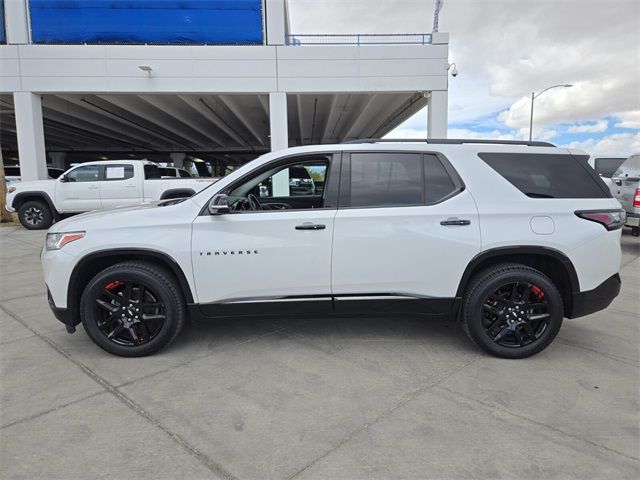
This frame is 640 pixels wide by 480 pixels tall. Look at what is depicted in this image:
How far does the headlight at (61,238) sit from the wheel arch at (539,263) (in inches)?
125

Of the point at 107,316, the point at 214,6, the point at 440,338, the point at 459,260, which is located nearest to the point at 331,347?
the point at 440,338

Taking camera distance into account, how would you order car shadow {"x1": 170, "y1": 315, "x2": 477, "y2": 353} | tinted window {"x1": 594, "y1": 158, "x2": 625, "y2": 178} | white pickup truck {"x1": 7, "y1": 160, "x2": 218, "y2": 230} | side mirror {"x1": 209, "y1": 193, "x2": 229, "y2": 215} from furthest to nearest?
tinted window {"x1": 594, "y1": 158, "x2": 625, "y2": 178}, white pickup truck {"x1": 7, "y1": 160, "x2": 218, "y2": 230}, car shadow {"x1": 170, "y1": 315, "x2": 477, "y2": 353}, side mirror {"x1": 209, "y1": 193, "x2": 229, "y2": 215}

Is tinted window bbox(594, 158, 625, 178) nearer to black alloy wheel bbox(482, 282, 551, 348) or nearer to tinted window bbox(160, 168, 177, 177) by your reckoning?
black alloy wheel bbox(482, 282, 551, 348)

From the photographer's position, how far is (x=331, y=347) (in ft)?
11.6

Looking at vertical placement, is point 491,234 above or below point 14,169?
below

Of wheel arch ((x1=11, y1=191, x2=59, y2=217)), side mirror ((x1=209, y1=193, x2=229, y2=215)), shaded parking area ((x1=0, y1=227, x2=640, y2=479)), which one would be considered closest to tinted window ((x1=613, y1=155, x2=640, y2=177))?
shaded parking area ((x1=0, y1=227, x2=640, y2=479))

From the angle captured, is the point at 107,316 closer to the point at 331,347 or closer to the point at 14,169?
the point at 331,347

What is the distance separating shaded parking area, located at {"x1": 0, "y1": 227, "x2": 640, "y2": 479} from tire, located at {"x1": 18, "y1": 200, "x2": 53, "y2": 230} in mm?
8774

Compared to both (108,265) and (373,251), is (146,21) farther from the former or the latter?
(373,251)

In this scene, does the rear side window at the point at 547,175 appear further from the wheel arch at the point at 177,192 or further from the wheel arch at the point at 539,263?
the wheel arch at the point at 177,192

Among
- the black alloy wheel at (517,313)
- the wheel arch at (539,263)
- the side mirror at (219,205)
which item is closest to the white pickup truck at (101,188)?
the side mirror at (219,205)

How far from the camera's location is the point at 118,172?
11.0 metres

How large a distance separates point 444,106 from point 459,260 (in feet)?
39.6

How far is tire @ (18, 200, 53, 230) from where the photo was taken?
1120 centimetres
